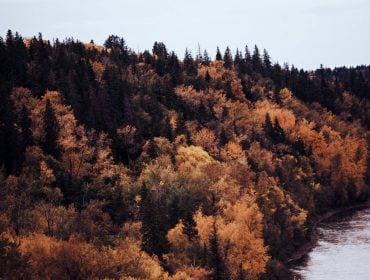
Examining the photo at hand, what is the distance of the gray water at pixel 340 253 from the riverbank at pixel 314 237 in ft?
2.95

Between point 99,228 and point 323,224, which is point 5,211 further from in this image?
point 323,224

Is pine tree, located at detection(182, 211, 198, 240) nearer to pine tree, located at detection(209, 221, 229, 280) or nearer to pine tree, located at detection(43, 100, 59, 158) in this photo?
pine tree, located at detection(209, 221, 229, 280)

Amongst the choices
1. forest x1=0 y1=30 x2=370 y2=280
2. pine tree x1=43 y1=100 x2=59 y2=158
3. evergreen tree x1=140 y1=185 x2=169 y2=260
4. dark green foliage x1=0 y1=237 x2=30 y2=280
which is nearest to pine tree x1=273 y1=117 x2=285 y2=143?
forest x1=0 y1=30 x2=370 y2=280

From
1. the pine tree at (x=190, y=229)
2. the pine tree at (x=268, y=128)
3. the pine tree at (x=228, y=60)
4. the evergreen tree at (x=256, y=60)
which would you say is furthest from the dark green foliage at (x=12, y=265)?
the evergreen tree at (x=256, y=60)

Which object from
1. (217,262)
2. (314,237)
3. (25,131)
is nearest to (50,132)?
(25,131)

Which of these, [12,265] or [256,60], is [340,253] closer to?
[12,265]

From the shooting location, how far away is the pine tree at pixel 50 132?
75625 millimetres

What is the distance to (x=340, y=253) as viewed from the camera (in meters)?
74.6

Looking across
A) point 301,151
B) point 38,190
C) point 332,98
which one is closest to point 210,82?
point 301,151

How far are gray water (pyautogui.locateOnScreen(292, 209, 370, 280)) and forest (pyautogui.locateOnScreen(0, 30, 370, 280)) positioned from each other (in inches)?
133

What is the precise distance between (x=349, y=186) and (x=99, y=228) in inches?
2976

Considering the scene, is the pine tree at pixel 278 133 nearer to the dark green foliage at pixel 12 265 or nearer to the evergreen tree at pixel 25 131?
the evergreen tree at pixel 25 131

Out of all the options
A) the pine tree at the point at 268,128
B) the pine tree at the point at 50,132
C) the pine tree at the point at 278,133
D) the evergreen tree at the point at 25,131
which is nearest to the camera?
the evergreen tree at the point at 25,131

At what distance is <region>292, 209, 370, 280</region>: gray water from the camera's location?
65.4 m
